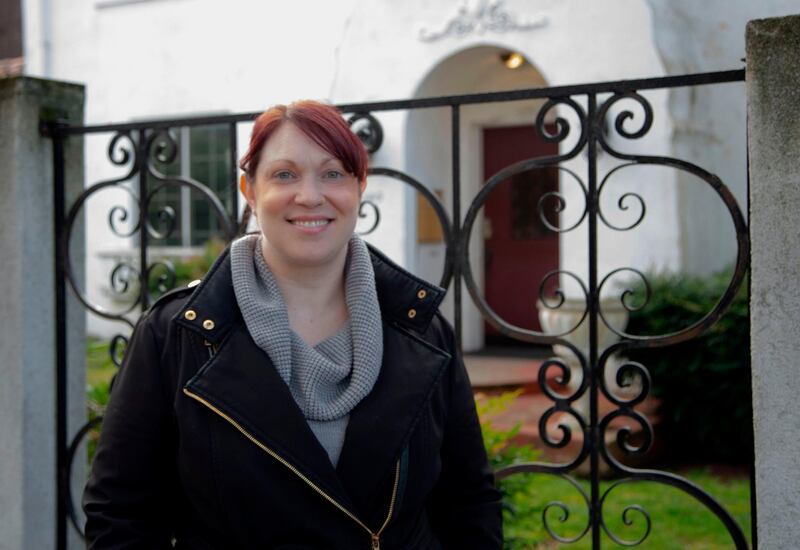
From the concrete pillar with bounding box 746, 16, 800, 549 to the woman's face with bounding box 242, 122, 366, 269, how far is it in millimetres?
931

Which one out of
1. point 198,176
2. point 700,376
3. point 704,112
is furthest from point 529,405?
point 198,176

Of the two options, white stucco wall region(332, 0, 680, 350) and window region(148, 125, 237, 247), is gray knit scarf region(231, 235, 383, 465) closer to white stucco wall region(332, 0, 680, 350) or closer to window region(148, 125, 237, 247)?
white stucco wall region(332, 0, 680, 350)

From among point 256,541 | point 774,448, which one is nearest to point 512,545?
point 774,448

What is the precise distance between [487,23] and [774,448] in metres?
7.01

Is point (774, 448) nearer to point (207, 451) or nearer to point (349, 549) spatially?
point (349, 549)

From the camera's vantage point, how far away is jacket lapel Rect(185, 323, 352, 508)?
180 cm

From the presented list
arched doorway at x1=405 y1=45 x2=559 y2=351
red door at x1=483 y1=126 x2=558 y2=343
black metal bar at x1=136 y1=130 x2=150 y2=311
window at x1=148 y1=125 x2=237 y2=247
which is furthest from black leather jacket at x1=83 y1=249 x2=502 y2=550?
window at x1=148 y1=125 x2=237 y2=247

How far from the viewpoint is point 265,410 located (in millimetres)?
1812

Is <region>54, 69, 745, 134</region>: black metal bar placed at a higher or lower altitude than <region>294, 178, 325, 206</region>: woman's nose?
higher

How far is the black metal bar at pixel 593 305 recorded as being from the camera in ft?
8.04

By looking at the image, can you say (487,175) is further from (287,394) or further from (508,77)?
(287,394)

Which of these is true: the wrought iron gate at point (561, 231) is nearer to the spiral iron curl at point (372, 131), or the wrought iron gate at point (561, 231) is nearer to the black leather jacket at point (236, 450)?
the spiral iron curl at point (372, 131)

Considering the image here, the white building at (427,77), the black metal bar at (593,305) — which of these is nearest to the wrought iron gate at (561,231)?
the black metal bar at (593,305)

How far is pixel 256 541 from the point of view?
184 cm
